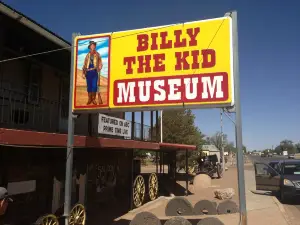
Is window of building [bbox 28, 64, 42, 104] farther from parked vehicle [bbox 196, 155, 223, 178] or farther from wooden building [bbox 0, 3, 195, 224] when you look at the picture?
parked vehicle [bbox 196, 155, 223, 178]

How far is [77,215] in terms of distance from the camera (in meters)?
8.27

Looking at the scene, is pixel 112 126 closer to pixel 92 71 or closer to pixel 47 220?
pixel 92 71

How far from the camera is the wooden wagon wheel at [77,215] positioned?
8048 millimetres

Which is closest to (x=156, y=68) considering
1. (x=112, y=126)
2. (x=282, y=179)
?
(x=112, y=126)

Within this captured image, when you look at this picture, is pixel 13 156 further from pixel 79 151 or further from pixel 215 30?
pixel 215 30

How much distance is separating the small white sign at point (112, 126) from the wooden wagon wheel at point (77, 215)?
2.10m

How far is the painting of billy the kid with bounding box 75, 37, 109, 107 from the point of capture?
6.99 metres

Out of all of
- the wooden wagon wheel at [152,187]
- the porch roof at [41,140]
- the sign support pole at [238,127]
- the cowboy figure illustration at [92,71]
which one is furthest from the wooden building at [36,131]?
the sign support pole at [238,127]

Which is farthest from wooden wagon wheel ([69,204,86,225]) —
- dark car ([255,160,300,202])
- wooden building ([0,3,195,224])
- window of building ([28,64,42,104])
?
dark car ([255,160,300,202])

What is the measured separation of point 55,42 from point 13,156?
316 centimetres

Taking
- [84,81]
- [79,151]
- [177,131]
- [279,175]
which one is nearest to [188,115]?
[177,131]

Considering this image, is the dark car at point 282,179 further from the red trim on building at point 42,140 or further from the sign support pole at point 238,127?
the sign support pole at point 238,127

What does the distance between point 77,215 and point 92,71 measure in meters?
3.88

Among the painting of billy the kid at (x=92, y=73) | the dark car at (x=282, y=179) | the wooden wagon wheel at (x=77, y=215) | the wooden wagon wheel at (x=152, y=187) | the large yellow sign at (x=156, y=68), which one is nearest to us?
the large yellow sign at (x=156, y=68)
